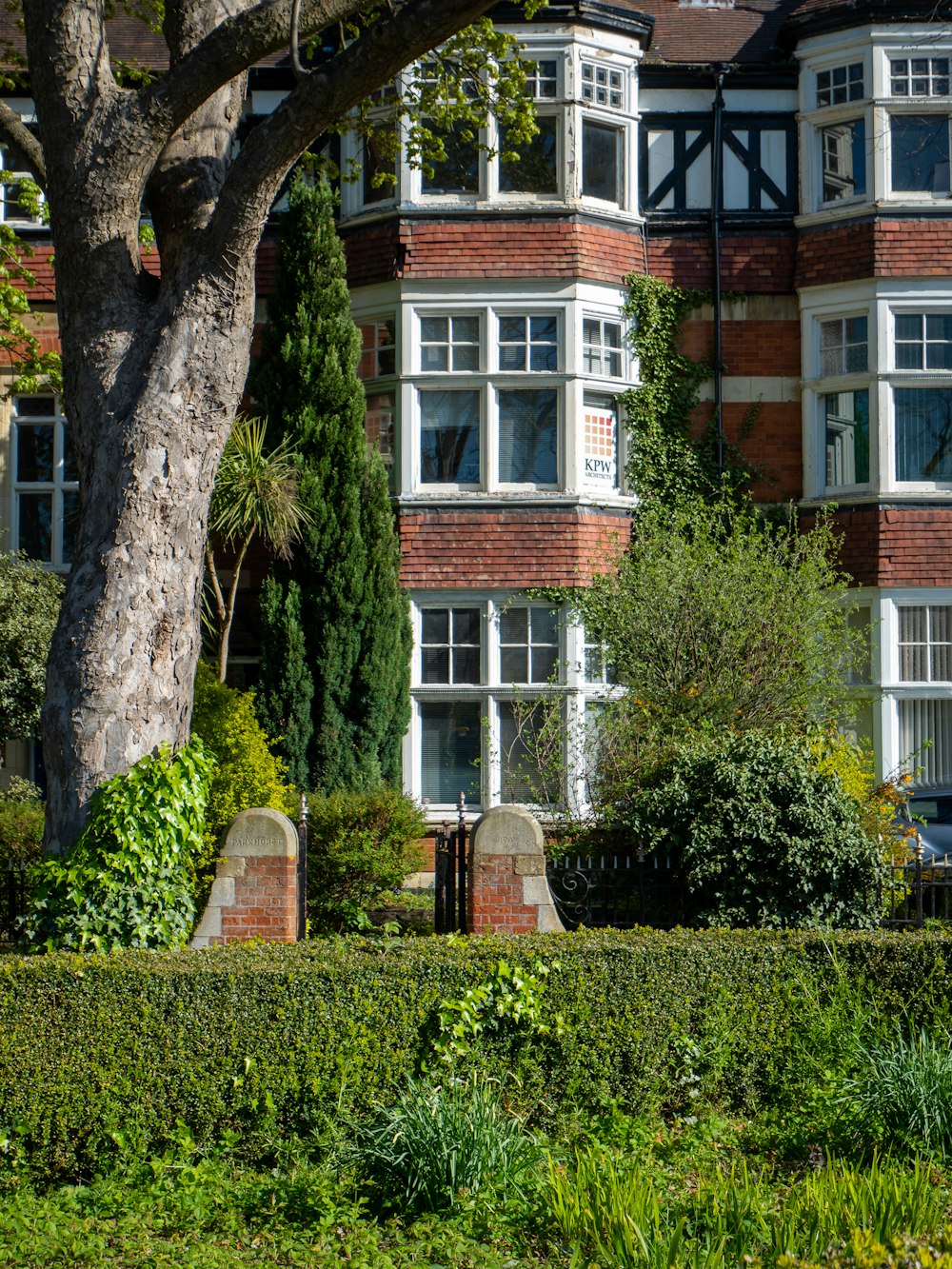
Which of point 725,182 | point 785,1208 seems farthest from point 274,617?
point 785,1208

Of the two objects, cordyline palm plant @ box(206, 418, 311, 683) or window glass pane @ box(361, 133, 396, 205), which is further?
window glass pane @ box(361, 133, 396, 205)

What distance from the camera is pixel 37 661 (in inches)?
533

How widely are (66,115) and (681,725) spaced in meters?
6.60

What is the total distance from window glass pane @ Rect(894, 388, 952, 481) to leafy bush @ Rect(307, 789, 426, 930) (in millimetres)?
7507

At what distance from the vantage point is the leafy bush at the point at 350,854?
1099 centimetres

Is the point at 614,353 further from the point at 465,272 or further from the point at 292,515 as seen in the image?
the point at 292,515

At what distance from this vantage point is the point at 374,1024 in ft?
22.7

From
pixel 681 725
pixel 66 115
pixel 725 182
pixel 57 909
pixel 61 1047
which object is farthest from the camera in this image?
pixel 725 182

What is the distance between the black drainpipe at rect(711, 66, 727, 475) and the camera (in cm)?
1591

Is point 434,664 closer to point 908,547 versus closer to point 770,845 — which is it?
point 908,547

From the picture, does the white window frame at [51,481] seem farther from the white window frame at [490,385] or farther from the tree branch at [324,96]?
the tree branch at [324,96]

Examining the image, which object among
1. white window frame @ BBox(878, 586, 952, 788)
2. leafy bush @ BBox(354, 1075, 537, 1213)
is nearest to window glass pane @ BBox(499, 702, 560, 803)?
white window frame @ BBox(878, 586, 952, 788)

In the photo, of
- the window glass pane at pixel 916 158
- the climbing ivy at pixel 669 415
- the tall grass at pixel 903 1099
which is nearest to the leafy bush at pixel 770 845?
the tall grass at pixel 903 1099

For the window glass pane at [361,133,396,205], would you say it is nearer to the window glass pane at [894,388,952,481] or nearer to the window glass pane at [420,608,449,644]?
the window glass pane at [420,608,449,644]
